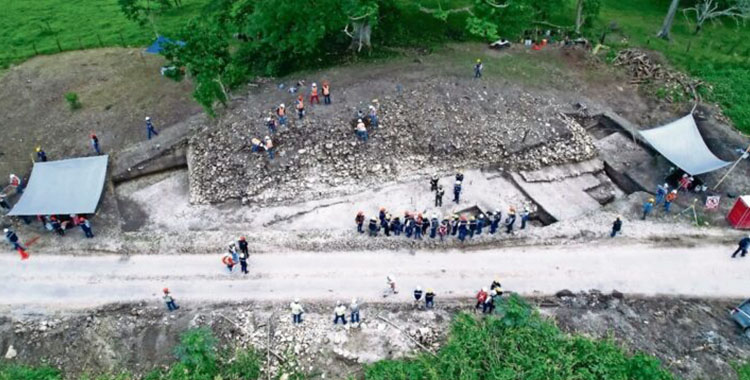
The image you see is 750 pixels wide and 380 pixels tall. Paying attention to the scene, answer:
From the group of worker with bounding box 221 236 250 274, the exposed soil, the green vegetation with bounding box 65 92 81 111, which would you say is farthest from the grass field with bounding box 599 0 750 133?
the green vegetation with bounding box 65 92 81 111

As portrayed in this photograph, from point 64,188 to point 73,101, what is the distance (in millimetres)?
8390

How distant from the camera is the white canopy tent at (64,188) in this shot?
2103cm

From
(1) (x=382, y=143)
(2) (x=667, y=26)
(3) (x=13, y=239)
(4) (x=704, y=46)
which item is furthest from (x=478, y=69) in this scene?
(3) (x=13, y=239)

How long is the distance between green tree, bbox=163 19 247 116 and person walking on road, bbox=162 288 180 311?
10027 millimetres

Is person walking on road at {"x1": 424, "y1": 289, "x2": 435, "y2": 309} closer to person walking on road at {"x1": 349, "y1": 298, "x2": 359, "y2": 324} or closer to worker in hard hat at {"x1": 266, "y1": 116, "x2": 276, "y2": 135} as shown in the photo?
person walking on road at {"x1": 349, "y1": 298, "x2": 359, "y2": 324}

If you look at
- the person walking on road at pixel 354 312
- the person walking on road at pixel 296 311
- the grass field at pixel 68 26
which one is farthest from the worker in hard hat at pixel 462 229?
the grass field at pixel 68 26

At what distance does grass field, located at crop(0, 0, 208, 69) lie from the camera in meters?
34.2

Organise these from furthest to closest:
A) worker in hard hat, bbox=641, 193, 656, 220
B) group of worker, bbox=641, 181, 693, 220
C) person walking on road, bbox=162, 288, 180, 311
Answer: group of worker, bbox=641, 181, 693, 220
worker in hard hat, bbox=641, 193, 656, 220
person walking on road, bbox=162, 288, 180, 311

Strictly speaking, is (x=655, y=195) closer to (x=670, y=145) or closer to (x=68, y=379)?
(x=670, y=145)

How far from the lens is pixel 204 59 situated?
2389cm

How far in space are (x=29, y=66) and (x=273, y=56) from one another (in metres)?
16.4

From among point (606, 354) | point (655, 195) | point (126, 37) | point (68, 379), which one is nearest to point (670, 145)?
point (655, 195)

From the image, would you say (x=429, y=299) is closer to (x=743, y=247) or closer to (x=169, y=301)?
(x=169, y=301)

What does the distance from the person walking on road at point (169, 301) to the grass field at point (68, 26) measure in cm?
2319
